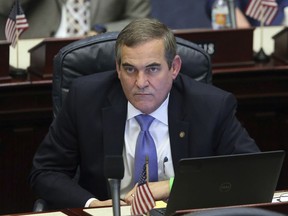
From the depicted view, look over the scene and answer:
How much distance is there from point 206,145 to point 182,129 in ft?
0.40

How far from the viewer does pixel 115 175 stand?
2.82 metres

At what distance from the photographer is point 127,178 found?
392 centimetres

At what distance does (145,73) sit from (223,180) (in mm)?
723

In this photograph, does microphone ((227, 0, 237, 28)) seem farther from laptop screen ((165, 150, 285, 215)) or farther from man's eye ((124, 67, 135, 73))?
laptop screen ((165, 150, 285, 215))

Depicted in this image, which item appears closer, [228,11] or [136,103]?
[136,103]

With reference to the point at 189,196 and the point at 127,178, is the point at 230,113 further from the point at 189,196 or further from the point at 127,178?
the point at 189,196

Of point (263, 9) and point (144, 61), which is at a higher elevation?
point (144, 61)

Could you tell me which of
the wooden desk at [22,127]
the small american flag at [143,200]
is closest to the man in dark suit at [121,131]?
the small american flag at [143,200]

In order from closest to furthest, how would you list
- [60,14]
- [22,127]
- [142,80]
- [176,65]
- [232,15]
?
[142,80] → [176,65] → [22,127] → [232,15] → [60,14]

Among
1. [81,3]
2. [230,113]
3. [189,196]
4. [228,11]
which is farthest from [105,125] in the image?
[228,11]

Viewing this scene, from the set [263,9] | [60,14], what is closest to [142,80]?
[263,9]

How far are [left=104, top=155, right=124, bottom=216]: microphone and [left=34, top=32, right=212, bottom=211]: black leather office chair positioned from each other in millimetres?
1204

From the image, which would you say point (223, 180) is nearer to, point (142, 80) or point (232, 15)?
point (142, 80)

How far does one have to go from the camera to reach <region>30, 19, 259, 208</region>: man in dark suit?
152 inches
